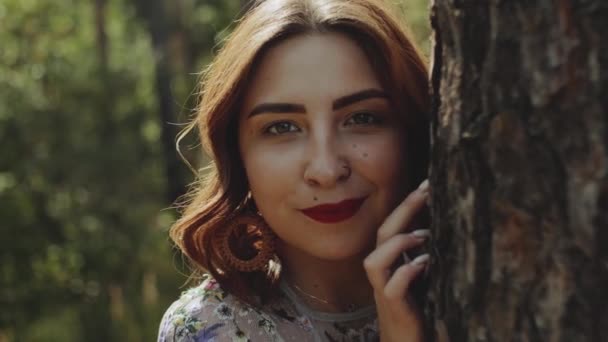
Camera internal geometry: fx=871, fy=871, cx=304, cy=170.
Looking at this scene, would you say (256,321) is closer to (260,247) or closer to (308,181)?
(260,247)

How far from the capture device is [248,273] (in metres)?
2.20

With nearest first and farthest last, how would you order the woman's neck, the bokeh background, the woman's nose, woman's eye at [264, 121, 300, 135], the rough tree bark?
the rough tree bark
the woman's nose
woman's eye at [264, 121, 300, 135]
the woman's neck
the bokeh background

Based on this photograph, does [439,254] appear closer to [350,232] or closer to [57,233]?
[350,232]

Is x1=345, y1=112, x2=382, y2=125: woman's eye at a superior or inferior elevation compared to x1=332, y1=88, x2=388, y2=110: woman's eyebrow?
inferior

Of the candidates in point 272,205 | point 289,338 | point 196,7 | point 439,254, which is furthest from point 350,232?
point 196,7

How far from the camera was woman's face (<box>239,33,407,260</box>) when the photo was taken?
6.17 ft

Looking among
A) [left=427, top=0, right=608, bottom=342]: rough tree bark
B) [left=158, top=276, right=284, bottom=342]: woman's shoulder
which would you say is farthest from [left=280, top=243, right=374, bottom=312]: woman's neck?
[left=427, top=0, right=608, bottom=342]: rough tree bark

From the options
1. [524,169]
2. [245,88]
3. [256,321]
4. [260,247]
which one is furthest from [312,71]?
[524,169]

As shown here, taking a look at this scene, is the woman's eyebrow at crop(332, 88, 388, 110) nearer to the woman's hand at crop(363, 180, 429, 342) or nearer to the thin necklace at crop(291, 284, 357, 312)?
the woman's hand at crop(363, 180, 429, 342)

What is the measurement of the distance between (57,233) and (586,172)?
7870mm

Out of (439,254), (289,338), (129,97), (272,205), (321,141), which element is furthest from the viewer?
(129,97)

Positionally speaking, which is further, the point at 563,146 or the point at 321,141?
the point at 321,141

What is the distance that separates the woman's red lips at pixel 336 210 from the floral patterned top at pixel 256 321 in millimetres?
359

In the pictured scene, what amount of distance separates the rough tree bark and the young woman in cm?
30
